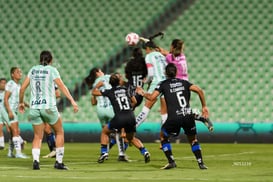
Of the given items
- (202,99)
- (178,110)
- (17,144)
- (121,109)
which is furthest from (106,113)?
(202,99)

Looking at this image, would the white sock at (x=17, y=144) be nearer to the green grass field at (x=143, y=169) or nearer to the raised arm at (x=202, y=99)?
the green grass field at (x=143, y=169)

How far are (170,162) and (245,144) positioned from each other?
1075 centimetres

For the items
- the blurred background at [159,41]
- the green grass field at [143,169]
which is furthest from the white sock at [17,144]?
the blurred background at [159,41]

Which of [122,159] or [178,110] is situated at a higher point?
[178,110]

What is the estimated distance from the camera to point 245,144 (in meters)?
24.8

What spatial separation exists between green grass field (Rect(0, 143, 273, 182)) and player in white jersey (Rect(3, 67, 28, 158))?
16.2 inches

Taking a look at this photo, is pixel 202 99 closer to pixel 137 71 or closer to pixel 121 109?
pixel 121 109

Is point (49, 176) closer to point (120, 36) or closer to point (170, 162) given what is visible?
point (170, 162)

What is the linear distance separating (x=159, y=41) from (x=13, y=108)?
998 centimetres

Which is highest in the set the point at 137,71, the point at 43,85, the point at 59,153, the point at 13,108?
the point at 137,71

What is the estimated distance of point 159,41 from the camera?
28125 millimetres

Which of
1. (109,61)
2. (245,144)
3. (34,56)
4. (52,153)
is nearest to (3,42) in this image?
(34,56)

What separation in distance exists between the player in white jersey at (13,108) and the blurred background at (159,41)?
846 centimetres

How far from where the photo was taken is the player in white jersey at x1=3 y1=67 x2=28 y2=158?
18.4m
